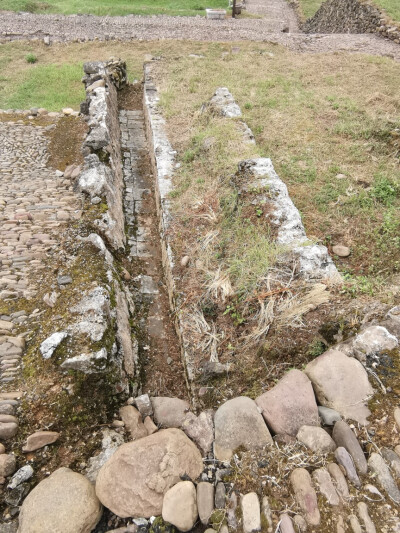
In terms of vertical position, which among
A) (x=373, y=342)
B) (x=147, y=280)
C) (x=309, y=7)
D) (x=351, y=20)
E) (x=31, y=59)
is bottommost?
(x=147, y=280)

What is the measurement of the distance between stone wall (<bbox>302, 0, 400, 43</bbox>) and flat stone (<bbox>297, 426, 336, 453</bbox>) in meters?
14.7

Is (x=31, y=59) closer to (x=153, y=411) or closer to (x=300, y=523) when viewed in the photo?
(x=153, y=411)

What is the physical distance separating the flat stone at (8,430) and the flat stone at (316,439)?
198 cm

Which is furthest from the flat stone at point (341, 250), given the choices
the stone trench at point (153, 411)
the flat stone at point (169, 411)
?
the flat stone at point (169, 411)

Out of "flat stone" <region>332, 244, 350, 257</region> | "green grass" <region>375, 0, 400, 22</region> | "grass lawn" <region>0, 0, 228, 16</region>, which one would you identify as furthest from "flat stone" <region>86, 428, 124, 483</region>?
"grass lawn" <region>0, 0, 228, 16</region>

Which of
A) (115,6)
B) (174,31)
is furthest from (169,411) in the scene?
(115,6)

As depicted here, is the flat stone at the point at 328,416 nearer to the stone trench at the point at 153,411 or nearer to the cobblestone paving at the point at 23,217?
the stone trench at the point at 153,411

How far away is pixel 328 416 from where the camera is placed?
8.09 feet

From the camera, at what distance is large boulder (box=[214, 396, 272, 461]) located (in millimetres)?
2383

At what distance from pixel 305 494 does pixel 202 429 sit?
0.80 metres

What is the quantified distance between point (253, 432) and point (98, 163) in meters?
4.59

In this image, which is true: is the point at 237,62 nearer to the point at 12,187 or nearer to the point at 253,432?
the point at 12,187

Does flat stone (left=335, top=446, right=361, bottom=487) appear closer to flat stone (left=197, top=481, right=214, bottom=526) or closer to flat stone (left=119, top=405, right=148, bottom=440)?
flat stone (left=197, top=481, right=214, bottom=526)

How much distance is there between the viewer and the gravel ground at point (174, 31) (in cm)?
1262
